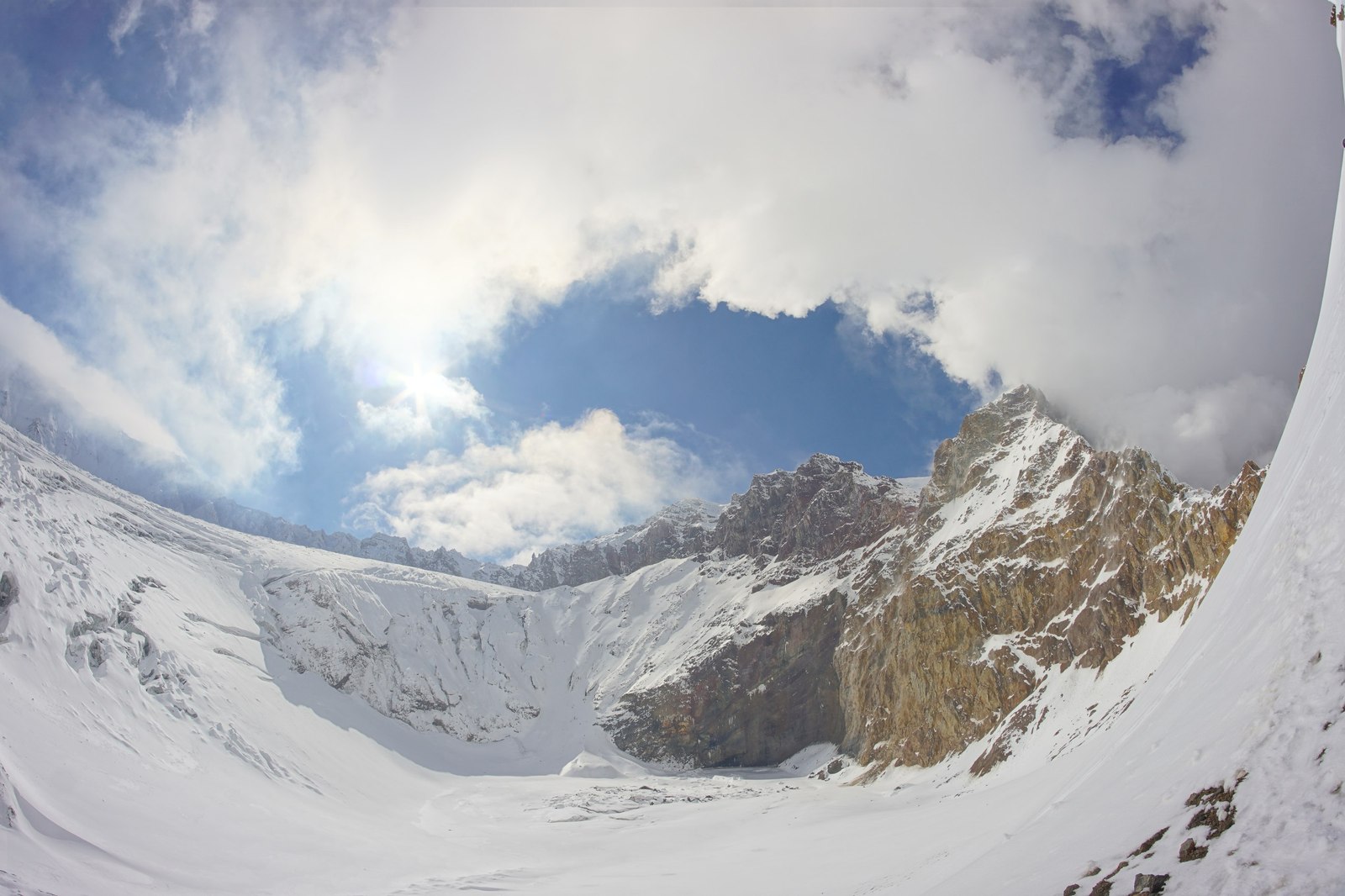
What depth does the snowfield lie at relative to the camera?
10.7 meters

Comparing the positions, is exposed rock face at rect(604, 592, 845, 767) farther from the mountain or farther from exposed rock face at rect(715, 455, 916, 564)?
exposed rock face at rect(715, 455, 916, 564)

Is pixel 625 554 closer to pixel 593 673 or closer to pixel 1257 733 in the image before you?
pixel 593 673

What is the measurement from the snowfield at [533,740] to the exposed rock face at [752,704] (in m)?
4.14

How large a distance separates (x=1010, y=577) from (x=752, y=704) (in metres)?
49.4

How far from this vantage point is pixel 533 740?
4739 inches

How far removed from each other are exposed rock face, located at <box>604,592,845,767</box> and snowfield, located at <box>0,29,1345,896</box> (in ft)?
13.6

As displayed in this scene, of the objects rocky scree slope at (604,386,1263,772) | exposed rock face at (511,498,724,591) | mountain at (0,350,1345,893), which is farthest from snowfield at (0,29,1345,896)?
exposed rock face at (511,498,724,591)

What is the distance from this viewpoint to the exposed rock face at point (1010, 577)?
217ft

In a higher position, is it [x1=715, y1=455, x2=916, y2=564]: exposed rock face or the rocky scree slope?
[x1=715, y1=455, x2=916, y2=564]: exposed rock face

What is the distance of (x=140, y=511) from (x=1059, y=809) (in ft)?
450

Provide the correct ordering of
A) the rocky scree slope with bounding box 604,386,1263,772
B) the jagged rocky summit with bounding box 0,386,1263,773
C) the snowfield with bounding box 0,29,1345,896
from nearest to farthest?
the snowfield with bounding box 0,29,1345,896
the rocky scree slope with bounding box 604,386,1263,772
the jagged rocky summit with bounding box 0,386,1263,773

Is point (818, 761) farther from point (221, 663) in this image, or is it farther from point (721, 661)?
point (221, 663)

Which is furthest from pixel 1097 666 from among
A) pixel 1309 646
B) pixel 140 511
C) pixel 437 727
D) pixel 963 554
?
pixel 140 511

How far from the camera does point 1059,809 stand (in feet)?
57.4
